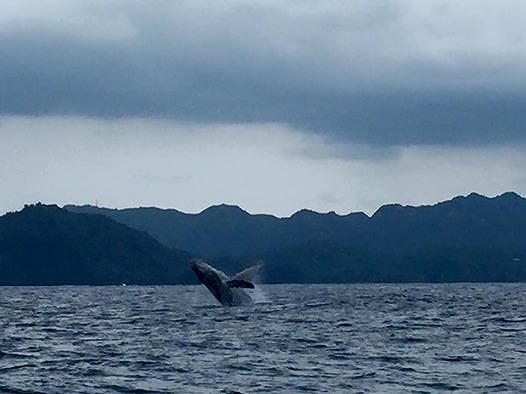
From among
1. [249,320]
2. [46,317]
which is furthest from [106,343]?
[46,317]

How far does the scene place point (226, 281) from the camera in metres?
87.4

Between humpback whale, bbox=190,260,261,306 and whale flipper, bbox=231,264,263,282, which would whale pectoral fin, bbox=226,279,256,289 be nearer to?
humpback whale, bbox=190,260,261,306

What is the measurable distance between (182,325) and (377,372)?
85.7 feet

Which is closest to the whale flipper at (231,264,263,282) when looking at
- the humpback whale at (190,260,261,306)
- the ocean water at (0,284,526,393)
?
the humpback whale at (190,260,261,306)

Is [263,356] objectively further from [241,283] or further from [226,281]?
[226,281]

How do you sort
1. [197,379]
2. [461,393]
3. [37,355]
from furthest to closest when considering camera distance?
1. [37,355]
2. [197,379]
3. [461,393]

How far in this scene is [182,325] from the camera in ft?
212

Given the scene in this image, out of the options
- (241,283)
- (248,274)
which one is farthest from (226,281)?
(241,283)

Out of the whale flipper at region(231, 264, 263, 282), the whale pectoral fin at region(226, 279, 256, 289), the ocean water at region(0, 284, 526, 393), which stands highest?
the whale flipper at region(231, 264, 263, 282)

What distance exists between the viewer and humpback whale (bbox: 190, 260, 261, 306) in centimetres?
8356

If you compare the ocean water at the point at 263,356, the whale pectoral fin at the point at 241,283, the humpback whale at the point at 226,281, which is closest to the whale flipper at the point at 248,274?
the humpback whale at the point at 226,281

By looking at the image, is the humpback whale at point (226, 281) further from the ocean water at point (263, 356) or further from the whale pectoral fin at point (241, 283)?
the ocean water at point (263, 356)

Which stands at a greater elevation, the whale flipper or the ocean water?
the whale flipper

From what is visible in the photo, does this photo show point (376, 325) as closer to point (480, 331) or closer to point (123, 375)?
point (480, 331)
